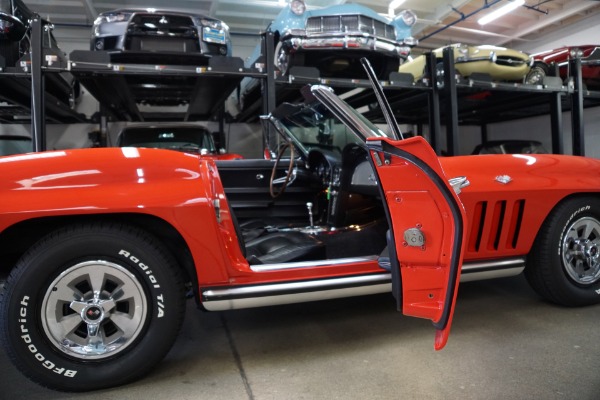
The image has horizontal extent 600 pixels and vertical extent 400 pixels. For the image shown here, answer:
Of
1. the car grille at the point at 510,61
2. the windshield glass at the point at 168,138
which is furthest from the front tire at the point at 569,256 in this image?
the windshield glass at the point at 168,138

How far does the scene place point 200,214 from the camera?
1.92m

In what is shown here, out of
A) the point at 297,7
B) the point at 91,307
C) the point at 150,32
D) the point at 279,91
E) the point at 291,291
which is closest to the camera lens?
the point at 91,307

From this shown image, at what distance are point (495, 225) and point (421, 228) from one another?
922 millimetres

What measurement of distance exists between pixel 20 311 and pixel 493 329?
2490 mm

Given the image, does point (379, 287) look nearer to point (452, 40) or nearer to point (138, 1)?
point (138, 1)

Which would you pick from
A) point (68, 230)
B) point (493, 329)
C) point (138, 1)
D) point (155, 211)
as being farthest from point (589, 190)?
point (138, 1)

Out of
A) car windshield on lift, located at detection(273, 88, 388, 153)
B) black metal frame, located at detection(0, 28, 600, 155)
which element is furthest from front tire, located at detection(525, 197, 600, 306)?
black metal frame, located at detection(0, 28, 600, 155)

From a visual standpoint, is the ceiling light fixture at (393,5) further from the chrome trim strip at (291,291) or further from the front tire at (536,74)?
the chrome trim strip at (291,291)

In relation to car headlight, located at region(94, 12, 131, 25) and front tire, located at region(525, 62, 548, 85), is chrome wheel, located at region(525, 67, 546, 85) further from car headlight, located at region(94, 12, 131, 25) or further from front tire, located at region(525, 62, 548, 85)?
car headlight, located at region(94, 12, 131, 25)

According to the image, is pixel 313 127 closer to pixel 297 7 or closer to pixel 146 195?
pixel 146 195

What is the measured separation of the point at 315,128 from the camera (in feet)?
11.2

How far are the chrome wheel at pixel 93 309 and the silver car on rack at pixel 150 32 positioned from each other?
10.2 ft

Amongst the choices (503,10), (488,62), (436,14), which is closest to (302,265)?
(488,62)

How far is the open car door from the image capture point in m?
1.83
